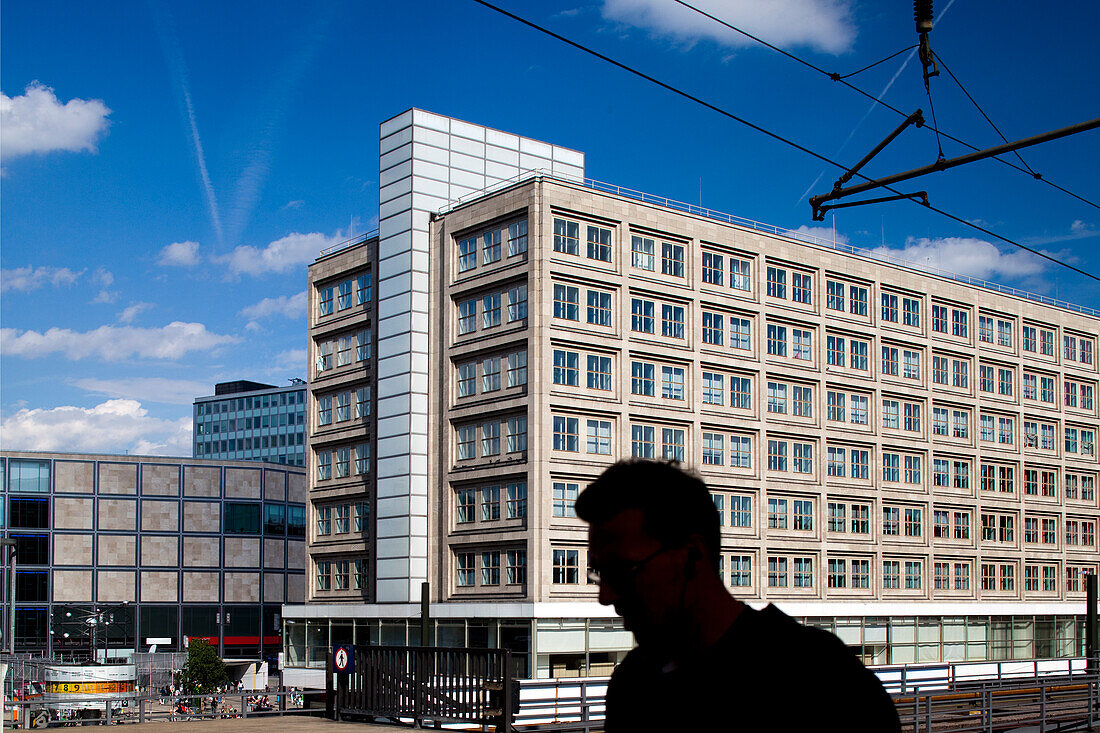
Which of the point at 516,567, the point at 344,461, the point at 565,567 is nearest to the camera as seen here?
the point at 565,567

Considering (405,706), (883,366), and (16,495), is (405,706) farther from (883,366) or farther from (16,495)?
(16,495)

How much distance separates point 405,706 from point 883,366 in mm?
52115

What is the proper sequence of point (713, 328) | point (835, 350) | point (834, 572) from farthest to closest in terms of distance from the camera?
point (835, 350)
point (834, 572)
point (713, 328)

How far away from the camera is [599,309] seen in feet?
204

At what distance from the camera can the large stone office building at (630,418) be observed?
60.8m

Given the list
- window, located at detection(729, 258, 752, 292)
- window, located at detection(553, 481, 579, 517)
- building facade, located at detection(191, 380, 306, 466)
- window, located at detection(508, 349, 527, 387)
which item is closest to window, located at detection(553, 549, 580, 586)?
window, located at detection(553, 481, 579, 517)

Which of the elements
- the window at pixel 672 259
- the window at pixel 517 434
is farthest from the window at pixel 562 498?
the window at pixel 672 259

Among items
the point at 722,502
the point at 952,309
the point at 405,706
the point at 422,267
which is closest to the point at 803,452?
the point at 722,502

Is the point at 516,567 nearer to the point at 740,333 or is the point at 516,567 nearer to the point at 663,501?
the point at 740,333

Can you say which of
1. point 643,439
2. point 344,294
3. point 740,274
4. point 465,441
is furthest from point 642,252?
point 344,294

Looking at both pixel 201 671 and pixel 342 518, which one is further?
pixel 201 671

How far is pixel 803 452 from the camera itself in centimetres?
6988

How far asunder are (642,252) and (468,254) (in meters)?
9.34

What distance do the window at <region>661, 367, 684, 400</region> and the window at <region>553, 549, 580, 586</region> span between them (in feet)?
32.8
